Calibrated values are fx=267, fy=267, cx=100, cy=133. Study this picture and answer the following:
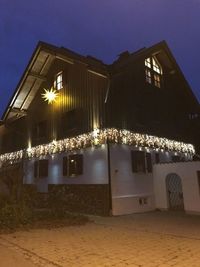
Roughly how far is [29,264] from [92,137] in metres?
10.4

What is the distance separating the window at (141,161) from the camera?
15931mm

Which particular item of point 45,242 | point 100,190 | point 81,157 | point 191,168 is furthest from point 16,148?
point 45,242

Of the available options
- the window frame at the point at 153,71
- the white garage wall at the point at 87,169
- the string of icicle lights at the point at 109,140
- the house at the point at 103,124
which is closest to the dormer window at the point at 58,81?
the house at the point at 103,124

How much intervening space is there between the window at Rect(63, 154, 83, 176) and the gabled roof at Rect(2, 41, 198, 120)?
5435mm

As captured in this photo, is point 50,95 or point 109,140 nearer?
point 109,140

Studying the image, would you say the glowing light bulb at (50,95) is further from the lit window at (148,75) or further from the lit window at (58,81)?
the lit window at (148,75)

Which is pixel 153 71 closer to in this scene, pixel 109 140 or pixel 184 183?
pixel 109 140

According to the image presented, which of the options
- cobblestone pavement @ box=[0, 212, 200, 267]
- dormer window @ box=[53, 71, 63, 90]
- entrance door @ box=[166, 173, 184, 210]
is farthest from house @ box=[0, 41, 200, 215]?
cobblestone pavement @ box=[0, 212, 200, 267]

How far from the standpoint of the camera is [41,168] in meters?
20.8

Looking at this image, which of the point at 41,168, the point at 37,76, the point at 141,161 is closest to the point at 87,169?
the point at 141,161

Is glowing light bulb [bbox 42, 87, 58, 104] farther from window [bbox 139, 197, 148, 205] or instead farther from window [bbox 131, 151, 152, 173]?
window [bbox 139, 197, 148, 205]

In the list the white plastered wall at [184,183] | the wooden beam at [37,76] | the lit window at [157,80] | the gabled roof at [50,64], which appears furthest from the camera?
the wooden beam at [37,76]

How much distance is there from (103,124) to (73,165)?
12.1ft

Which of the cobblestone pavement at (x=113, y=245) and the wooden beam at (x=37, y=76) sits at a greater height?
the wooden beam at (x=37, y=76)
